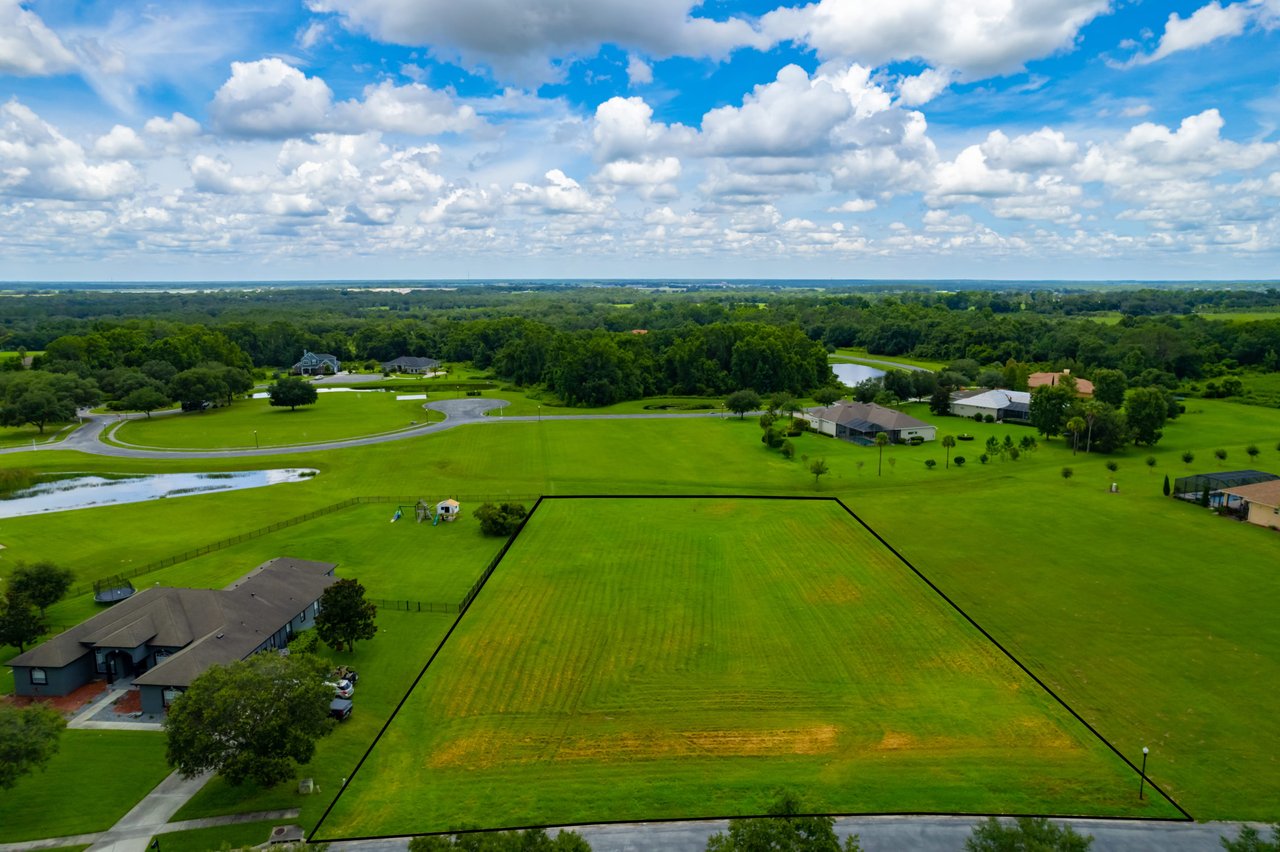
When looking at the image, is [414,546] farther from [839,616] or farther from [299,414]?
[299,414]

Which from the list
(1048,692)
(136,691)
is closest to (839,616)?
(1048,692)

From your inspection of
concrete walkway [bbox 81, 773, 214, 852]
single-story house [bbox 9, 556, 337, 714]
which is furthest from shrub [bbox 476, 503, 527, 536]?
concrete walkway [bbox 81, 773, 214, 852]

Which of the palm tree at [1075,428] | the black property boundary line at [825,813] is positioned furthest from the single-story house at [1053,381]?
the black property boundary line at [825,813]

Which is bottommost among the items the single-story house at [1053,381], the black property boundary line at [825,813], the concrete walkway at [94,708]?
the concrete walkway at [94,708]

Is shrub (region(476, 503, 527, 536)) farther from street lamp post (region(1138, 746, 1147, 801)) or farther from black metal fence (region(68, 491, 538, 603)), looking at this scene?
street lamp post (region(1138, 746, 1147, 801))

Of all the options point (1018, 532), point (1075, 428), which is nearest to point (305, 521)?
point (1018, 532)

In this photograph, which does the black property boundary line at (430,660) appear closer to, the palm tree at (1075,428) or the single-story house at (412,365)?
the palm tree at (1075,428)
